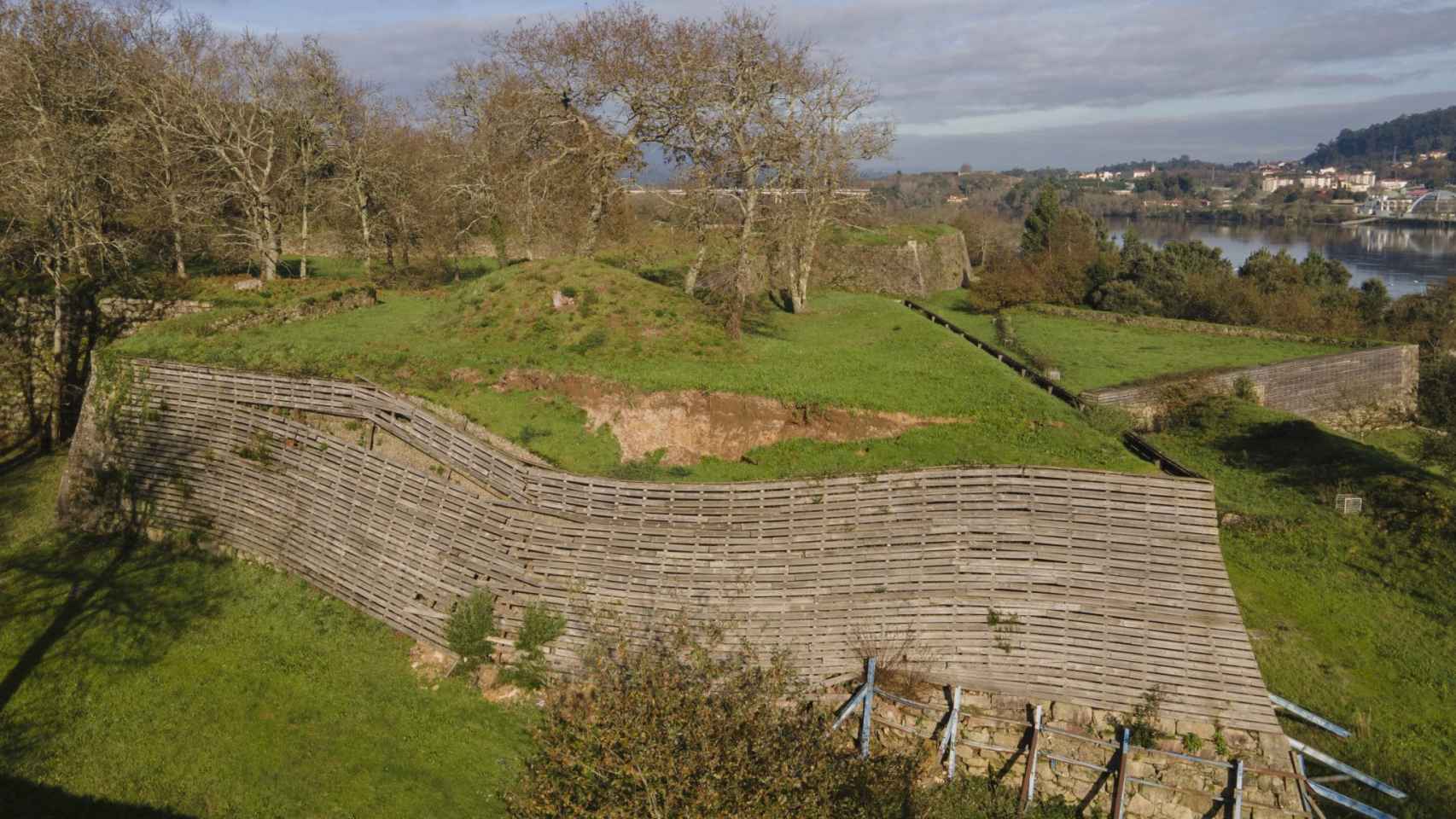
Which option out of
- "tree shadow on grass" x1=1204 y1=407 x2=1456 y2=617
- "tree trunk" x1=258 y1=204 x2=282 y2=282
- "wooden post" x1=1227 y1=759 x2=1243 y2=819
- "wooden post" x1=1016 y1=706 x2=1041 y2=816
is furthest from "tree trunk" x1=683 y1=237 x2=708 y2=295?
"wooden post" x1=1227 y1=759 x2=1243 y2=819

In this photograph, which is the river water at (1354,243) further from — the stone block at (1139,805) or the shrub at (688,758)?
the shrub at (688,758)

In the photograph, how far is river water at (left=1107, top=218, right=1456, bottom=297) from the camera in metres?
78.6

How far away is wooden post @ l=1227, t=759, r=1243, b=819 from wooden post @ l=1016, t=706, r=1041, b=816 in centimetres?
247

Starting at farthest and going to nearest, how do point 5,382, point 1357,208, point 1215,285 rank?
point 1357,208 → point 1215,285 → point 5,382

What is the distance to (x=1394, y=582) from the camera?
16984mm

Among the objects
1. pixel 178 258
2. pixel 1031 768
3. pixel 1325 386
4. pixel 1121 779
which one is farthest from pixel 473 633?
pixel 1325 386

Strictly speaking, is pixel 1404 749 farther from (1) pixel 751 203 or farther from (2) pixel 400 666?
(1) pixel 751 203

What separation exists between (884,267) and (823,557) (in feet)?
110

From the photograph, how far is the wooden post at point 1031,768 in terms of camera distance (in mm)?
11648

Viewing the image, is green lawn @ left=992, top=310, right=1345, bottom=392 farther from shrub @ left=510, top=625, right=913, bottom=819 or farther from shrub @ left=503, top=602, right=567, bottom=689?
shrub @ left=510, top=625, right=913, bottom=819

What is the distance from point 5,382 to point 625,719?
24.1m

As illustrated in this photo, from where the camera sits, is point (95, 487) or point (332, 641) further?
point (95, 487)

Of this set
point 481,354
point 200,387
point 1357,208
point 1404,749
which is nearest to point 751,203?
point 481,354

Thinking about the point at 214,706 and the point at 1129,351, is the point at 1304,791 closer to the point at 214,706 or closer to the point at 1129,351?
→ the point at 214,706
